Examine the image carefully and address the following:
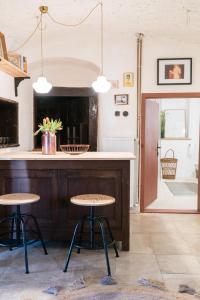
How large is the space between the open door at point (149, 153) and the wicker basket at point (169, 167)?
2.66 meters

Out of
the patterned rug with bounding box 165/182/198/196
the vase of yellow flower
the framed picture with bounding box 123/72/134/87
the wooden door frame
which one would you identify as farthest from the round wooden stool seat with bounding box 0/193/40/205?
the patterned rug with bounding box 165/182/198/196

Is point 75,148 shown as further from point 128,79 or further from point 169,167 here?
point 169,167

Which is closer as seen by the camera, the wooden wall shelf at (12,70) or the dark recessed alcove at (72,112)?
the wooden wall shelf at (12,70)

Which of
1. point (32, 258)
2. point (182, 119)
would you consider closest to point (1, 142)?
point (32, 258)

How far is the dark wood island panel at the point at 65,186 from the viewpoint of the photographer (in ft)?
11.1

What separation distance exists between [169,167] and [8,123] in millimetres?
5149

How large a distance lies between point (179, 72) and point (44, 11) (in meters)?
2.29

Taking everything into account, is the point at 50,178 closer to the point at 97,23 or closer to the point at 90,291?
the point at 90,291

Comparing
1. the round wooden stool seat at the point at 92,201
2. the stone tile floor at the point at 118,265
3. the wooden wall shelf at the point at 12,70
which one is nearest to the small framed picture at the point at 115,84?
the wooden wall shelf at the point at 12,70

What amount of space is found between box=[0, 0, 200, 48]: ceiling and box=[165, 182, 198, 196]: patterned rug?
3.18 meters

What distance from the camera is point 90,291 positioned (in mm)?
2553

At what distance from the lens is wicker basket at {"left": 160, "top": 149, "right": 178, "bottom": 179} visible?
326 inches

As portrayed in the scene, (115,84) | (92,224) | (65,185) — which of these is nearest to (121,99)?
(115,84)

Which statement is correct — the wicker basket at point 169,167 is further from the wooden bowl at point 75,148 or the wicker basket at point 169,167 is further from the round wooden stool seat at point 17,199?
the round wooden stool seat at point 17,199
